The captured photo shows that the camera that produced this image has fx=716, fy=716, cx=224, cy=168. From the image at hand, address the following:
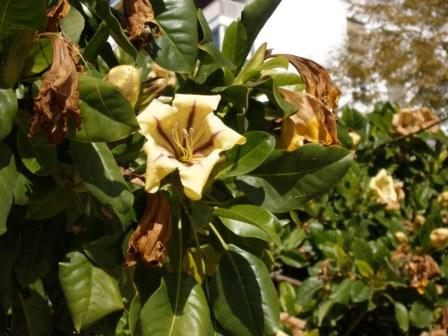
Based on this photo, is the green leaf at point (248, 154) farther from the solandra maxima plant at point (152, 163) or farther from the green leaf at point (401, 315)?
the green leaf at point (401, 315)

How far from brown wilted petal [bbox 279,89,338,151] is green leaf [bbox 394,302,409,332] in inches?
55.1

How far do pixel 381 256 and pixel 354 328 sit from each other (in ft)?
1.14

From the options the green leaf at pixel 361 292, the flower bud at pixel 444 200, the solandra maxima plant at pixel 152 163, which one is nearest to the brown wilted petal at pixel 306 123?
the solandra maxima plant at pixel 152 163

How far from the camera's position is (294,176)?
0.89m

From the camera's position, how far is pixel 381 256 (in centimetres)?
222

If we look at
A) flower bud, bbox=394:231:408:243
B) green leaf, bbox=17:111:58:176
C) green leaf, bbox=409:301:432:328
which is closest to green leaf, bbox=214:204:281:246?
green leaf, bbox=17:111:58:176

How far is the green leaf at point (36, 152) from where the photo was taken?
77 cm

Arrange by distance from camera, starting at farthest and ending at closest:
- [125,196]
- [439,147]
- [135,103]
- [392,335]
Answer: [439,147] < [392,335] < [135,103] < [125,196]

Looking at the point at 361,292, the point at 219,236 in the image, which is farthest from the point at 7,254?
the point at 361,292

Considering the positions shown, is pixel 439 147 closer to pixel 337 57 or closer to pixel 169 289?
pixel 169 289

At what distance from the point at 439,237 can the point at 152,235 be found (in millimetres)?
1689

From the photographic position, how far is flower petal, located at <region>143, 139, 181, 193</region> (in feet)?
2.57

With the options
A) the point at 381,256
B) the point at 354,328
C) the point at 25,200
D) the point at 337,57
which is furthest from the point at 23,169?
the point at 337,57

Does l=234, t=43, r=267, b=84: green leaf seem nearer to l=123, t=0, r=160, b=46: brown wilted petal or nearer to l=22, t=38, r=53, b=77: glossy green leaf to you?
l=123, t=0, r=160, b=46: brown wilted petal
